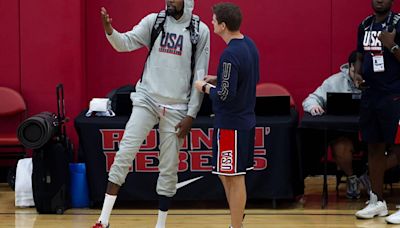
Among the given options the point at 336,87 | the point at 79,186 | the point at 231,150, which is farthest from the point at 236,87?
the point at 336,87

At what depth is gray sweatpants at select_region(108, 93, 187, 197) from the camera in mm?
6625

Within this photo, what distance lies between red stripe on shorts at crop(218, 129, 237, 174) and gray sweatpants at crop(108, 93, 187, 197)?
22.4 inches

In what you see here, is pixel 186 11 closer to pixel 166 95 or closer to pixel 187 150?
pixel 166 95

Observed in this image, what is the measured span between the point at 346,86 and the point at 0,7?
349cm

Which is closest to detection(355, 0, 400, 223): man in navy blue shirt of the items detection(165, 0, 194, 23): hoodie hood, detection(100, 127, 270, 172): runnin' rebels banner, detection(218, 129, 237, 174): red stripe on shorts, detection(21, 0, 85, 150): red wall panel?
detection(100, 127, 270, 172): runnin' rebels banner

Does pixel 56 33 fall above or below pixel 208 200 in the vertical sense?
above

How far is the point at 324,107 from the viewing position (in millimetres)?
8367

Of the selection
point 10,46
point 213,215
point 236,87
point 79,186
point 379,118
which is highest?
point 10,46

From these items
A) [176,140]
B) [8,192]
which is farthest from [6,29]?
[176,140]

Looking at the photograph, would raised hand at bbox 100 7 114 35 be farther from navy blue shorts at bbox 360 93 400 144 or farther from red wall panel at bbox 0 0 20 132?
red wall panel at bbox 0 0 20 132

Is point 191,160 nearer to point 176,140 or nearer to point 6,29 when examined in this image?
point 176,140

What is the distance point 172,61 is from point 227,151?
0.88m

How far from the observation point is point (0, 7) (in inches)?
355

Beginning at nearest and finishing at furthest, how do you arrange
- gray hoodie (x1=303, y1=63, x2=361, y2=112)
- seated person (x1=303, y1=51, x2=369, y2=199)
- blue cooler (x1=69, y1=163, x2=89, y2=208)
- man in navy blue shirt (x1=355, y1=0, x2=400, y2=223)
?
man in navy blue shirt (x1=355, y1=0, x2=400, y2=223), blue cooler (x1=69, y1=163, x2=89, y2=208), seated person (x1=303, y1=51, x2=369, y2=199), gray hoodie (x1=303, y1=63, x2=361, y2=112)
